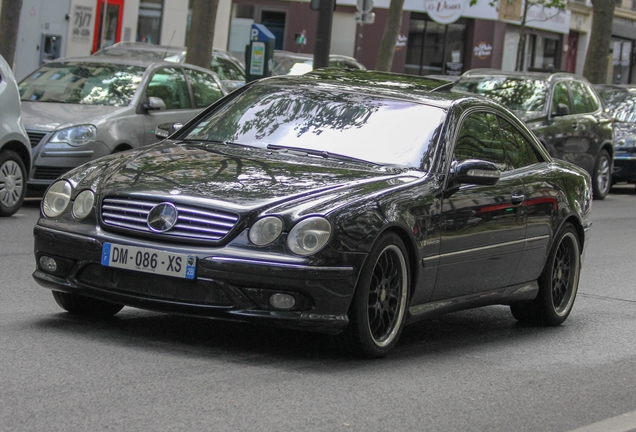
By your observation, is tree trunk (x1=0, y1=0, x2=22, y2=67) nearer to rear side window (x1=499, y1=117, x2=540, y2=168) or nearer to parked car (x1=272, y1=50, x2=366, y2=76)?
parked car (x1=272, y1=50, x2=366, y2=76)

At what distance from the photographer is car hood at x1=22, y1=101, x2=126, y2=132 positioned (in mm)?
13344

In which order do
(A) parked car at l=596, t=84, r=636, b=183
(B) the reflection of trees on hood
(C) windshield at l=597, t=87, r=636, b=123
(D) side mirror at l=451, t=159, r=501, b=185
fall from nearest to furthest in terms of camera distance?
(D) side mirror at l=451, t=159, r=501, b=185
(B) the reflection of trees on hood
(A) parked car at l=596, t=84, r=636, b=183
(C) windshield at l=597, t=87, r=636, b=123

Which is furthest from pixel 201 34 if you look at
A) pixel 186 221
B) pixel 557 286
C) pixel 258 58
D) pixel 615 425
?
pixel 615 425

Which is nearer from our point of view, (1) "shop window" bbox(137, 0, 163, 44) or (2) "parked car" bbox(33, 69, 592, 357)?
(2) "parked car" bbox(33, 69, 592, 357)

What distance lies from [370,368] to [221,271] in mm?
912

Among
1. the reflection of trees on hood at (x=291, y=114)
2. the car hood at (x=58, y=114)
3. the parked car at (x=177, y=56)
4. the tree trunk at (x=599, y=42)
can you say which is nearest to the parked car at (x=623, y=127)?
the tree trunk at (x=599, y=42)

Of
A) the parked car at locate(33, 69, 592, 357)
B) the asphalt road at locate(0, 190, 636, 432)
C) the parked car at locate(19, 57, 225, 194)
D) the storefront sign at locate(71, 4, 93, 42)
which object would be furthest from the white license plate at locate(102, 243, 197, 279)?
the storefront sign at locate(71, 4, 93, 42)

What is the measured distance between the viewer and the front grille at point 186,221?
5941 millimetres

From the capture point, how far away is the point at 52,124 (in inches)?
Result: 526

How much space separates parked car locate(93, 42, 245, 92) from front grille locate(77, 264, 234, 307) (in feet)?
52.0

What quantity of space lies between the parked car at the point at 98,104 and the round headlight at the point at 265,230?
755cm

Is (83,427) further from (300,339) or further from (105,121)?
(105,121)

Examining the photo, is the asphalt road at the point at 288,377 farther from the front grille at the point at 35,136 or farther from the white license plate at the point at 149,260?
the front grille at the point at 35,136

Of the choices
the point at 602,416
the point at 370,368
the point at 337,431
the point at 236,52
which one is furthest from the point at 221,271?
the point at 236,52
